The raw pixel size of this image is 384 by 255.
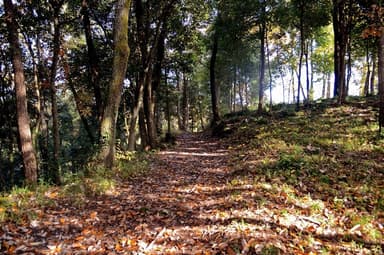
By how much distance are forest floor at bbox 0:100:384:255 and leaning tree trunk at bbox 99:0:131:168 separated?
3.69 ft

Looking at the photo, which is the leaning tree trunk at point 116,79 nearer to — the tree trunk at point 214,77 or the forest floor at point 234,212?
the forest floor at point 234,212

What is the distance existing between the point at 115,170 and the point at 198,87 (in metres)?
29.4

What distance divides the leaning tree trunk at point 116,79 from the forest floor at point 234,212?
3.69 ft

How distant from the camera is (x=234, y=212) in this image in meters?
4.79

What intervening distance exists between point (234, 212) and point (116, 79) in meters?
4.77

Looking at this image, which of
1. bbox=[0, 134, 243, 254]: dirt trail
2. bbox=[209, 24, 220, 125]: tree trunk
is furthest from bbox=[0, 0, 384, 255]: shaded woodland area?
bbox=[209, 24, 220, 125]: tree trunk

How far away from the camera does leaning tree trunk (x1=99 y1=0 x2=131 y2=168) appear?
23.5ft

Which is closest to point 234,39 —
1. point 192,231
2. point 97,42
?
point 97,42

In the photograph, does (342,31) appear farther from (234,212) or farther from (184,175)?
(234,212)

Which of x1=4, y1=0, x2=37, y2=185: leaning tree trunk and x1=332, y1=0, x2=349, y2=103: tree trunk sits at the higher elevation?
x1=332, y1=0, x2=349, y2=103: tree trunk

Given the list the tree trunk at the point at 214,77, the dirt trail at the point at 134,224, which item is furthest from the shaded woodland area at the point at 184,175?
the tree trunk at the point at 214,77

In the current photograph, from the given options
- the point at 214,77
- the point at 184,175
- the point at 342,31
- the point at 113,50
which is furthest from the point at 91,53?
the point at 342,31

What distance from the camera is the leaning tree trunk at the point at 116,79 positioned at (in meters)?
7.16

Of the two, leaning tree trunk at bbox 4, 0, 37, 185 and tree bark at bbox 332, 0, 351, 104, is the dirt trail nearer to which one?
leaning tree trunk at bbox 4, 0, 37, 185
